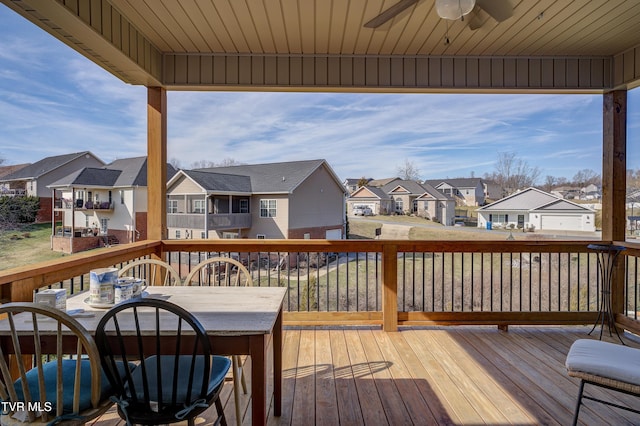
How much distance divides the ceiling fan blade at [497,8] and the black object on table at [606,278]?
7.42 ft

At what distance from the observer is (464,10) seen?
2.24m

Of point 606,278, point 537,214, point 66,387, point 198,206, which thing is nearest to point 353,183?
point 198,206

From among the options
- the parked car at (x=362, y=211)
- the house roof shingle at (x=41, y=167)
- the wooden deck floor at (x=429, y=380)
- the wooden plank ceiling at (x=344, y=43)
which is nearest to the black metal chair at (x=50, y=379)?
the wooden deck floor at (x=429, y=380)

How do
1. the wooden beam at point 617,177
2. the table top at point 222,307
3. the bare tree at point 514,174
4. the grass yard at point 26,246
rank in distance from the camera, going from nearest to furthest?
the table top at point 222,307 → the grass yard at point 26,246 → the wooden beam at point 617,177 → the bare tree at point 514,174

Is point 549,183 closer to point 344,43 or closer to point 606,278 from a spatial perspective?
point 606,278

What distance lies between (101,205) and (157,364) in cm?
201

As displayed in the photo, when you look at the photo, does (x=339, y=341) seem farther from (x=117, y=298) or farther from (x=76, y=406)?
(x=76, y=406)

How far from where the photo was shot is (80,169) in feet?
8.98

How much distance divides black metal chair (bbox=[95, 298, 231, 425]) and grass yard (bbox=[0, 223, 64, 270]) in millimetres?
1000

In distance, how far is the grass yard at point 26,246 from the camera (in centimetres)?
200

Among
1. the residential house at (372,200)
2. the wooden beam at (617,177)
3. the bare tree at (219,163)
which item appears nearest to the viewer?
the wooden beam at (617,177)

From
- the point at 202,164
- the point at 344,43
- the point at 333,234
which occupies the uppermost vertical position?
the point at 344,43

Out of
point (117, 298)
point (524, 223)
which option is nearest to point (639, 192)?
point (524, 223)

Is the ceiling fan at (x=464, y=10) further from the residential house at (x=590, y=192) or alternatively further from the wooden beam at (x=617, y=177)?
the residential house at (x=590, y=192)
